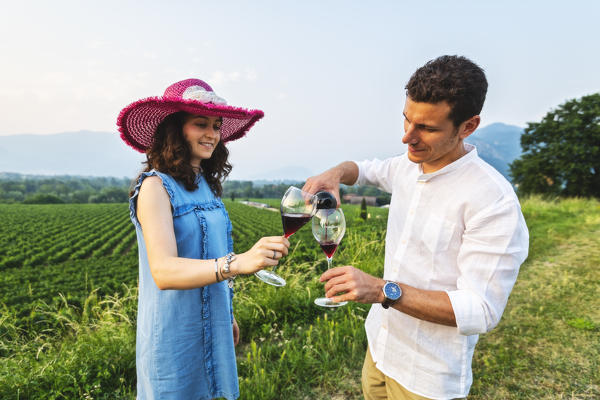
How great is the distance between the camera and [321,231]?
183 cm

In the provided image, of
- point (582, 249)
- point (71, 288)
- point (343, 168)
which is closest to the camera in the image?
point (343, 168)

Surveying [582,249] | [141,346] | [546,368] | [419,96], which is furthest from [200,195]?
[582,249]

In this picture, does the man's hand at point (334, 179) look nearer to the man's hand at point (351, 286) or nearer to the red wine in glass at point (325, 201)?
the red wine in glass at point (325, 201)

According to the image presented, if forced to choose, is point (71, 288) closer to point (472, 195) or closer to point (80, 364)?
point (80, 364)

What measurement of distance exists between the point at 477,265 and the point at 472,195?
0.35 metres

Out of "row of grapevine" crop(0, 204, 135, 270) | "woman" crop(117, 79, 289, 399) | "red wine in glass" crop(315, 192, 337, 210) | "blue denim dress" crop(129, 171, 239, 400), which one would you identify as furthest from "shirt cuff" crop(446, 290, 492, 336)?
"row of grapevine" crop(0, 204, 135, 270)

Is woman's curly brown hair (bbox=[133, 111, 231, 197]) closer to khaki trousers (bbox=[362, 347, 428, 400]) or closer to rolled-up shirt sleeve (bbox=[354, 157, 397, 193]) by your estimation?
rolled-up shirt sleeve (bbox=[354, 157, 397, 193])

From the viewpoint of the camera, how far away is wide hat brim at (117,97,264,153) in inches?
69.4

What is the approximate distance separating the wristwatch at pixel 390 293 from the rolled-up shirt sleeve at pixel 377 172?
38.0 inches

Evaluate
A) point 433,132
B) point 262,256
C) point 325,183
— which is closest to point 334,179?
point 325,183

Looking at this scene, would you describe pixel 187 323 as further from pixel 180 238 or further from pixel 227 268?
pixel 227 268

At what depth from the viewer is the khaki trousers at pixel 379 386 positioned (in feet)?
6.24

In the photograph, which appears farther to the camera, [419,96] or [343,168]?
[343,168]

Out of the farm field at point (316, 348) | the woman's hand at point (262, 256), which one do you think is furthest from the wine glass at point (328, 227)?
the farm field at point (316, 348)
